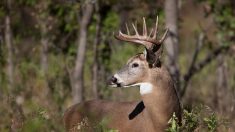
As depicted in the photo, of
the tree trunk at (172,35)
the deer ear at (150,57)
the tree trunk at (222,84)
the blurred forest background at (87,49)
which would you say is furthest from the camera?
the tree trunk at (222,84)

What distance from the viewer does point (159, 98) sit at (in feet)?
29.0

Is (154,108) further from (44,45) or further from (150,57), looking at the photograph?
(44,45)

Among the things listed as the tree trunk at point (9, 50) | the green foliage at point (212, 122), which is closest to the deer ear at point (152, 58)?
the green foliage at point (212, 122)

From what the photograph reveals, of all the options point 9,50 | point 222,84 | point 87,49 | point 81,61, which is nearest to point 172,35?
point 81,61

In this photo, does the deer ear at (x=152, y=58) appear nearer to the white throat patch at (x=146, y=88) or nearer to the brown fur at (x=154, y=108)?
the brown fur at (x=154, y=108)

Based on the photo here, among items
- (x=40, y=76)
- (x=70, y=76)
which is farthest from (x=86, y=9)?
(x=40, y=76)

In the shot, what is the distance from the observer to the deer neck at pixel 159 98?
28.9 ft

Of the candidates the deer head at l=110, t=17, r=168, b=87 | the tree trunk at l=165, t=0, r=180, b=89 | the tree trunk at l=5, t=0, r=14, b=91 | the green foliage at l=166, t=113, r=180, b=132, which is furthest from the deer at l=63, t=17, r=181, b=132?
the tree trunk at l=5, t=0, r=14, b=91

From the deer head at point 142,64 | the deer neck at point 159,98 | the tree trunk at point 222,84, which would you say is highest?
the deer head at point 142,64

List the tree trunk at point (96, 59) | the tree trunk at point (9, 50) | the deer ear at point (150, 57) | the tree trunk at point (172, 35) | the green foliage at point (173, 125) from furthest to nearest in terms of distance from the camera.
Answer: the tree trunk at point (9, 50)
the tree trunk at point (96, 59)
the tree trunk at point (172, 35)
the deer ear at point (150, 57)
the green foliage at point (173, 125)

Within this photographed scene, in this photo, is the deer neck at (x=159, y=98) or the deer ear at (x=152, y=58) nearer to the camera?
the deer neck at (x=159, y=98)

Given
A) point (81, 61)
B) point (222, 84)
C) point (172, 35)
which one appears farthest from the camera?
point (222, 84)

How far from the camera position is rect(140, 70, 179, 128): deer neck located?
8797 mm

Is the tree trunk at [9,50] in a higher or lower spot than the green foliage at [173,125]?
higher
